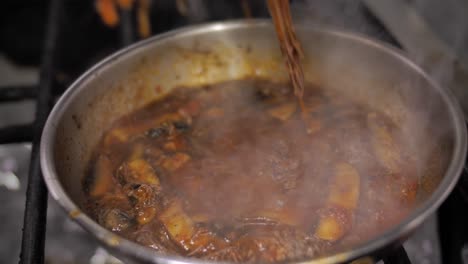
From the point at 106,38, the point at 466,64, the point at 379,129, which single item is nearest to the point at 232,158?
the point at 379,129

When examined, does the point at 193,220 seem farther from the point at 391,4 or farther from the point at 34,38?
the point at 34,38

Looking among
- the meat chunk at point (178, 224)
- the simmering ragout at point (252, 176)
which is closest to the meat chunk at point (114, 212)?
the simmering ragout at point (252, 176)

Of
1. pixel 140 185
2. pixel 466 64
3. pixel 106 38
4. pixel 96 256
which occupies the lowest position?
pixel 96 256

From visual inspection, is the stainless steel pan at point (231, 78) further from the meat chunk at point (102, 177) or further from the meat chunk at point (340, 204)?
the meat chunk at point (340, 204)

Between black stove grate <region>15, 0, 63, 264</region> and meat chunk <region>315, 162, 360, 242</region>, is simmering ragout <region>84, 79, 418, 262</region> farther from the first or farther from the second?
black stove grate <region>15, 0, 63, 264</region>

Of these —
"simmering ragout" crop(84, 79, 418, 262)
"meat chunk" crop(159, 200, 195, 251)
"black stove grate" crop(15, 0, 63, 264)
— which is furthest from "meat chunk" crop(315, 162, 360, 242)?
"black stove grate" crop(15, 0, 63, 264)
